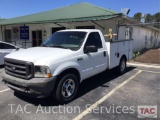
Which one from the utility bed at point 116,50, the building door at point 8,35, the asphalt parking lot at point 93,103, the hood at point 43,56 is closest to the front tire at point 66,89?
the asphalt parking lot at point 93,103

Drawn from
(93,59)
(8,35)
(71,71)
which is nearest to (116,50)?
(93,59)

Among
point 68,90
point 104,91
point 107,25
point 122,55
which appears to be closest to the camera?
point 68,90

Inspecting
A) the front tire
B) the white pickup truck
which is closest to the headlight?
the white pickup truck

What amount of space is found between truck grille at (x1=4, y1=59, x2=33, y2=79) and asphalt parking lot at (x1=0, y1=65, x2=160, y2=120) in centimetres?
84

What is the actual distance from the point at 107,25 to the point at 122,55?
213 inches

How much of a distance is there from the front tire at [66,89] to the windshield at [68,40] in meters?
0.96

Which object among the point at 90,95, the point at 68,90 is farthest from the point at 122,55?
the point at 68,90

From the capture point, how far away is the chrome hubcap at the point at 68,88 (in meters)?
4.59

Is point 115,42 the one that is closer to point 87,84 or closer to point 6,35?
point 87,84

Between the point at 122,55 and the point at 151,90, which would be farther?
the point at 122,55

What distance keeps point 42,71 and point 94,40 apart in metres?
2.43

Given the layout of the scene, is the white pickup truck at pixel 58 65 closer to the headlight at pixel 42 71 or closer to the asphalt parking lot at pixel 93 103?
the headlight at pixel 42 71

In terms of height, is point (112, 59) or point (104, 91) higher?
point (112, 59)

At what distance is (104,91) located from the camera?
18.5ft
